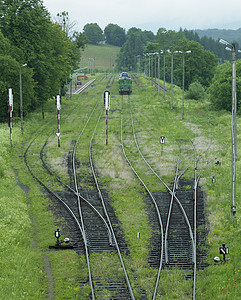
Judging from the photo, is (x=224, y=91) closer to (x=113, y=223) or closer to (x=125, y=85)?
(x=125, y=85)

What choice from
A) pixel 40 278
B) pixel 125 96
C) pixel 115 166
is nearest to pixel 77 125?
pixel 115 166

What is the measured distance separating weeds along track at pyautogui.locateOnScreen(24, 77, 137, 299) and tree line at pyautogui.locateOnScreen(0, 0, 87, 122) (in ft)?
38.5

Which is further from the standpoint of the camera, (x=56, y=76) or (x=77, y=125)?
(x=56, y=76)

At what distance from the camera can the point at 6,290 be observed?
14.7 metres

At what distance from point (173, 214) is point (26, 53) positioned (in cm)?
3631

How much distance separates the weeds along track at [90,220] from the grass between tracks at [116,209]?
11.0 inches

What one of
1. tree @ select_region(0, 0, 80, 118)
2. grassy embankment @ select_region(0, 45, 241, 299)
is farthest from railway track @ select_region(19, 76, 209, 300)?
tree @ select_region(0, 0, 80, 118)

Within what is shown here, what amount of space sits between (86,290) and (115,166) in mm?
18206

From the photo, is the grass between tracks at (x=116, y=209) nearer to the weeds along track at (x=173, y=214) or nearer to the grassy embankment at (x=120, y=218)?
the grassy embankment at (x=120, y=218)

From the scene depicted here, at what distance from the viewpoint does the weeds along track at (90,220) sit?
620 inches

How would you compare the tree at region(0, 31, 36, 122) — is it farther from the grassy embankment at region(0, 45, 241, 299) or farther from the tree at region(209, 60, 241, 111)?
the tree at region(209, 60, 241, 111)

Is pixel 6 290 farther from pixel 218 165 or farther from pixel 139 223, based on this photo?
pixel 218 165

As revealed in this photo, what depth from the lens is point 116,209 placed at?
77.0 ft

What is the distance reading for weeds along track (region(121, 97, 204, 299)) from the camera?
17.5 metres
